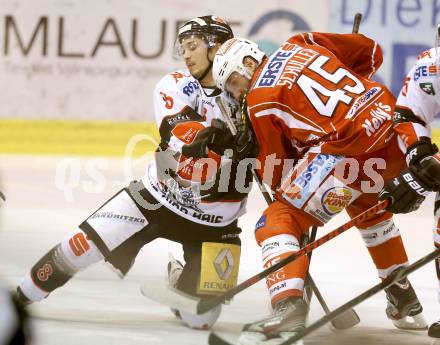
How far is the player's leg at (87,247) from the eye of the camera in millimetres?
3521

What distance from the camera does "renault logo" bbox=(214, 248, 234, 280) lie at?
11.8 ft

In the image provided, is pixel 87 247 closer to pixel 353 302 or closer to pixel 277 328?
pixel 277 328

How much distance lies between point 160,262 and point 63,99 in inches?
121

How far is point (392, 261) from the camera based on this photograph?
11.7 ft

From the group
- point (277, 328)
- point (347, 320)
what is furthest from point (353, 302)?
point (347, 320)

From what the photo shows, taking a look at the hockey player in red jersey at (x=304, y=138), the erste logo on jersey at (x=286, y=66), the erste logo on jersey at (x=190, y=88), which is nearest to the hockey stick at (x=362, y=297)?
the hockey player in red jersey at (x=304, y=138)

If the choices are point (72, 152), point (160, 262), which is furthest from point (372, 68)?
point (72, 152)

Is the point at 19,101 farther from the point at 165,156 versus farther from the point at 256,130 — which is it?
the point at 256,130

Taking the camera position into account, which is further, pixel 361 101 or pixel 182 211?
pixel 182 211

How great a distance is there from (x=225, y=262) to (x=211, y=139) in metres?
0.52

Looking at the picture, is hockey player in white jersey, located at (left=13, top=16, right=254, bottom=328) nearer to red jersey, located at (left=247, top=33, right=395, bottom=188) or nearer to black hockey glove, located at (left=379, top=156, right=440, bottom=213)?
red jersey, located at (left=247, top=33, right=395, bottom=188)

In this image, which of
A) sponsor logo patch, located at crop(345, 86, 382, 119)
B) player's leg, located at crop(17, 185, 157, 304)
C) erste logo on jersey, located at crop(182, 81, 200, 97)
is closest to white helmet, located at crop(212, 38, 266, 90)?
erste logo on jersey, located at crop(182, 81, 200, 97)

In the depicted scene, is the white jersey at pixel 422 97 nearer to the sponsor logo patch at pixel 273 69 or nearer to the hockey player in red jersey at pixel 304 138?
the hockey player in red jersey at pixel 304 138

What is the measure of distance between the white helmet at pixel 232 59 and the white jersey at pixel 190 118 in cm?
21
